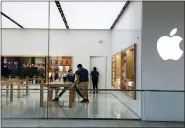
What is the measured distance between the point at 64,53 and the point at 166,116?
4.46 metres

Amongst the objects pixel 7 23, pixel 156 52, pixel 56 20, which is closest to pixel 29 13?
pixel 56 20

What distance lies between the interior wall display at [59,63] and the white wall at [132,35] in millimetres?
1529

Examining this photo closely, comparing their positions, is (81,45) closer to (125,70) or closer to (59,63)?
(59,63)

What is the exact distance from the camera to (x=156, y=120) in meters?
5.72

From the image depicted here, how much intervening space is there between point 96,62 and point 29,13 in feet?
8.54

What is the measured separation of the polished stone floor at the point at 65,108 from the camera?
236 inches

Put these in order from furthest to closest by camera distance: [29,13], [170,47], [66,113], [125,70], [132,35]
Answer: [29,13]
[125,70]
[132,35]
[66,113]
[170,47]

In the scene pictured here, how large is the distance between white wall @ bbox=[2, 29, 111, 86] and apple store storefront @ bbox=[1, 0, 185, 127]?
0.10 feet

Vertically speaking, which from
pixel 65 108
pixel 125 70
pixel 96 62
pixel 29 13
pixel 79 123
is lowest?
pixel 79 123

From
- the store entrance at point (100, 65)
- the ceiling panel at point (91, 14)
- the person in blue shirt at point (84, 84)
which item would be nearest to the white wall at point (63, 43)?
the store entrance at point (100, 65)

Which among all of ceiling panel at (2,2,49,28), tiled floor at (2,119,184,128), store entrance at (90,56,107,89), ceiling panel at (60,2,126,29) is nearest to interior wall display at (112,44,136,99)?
store entrance at (90,56,107,89)

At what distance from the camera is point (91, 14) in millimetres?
8914

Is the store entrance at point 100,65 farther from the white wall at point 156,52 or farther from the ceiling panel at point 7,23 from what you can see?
the ceiling panel at point 7,23

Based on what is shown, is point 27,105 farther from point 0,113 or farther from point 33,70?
point 33,70
